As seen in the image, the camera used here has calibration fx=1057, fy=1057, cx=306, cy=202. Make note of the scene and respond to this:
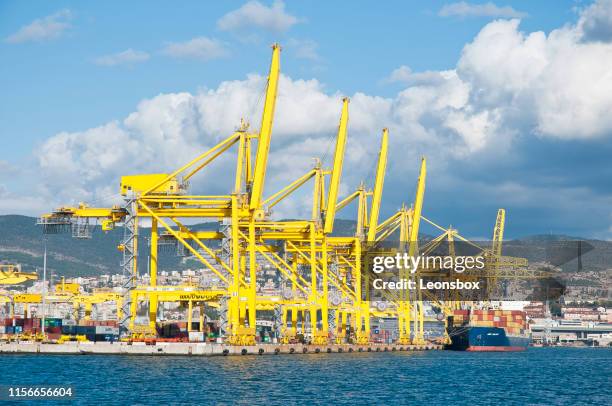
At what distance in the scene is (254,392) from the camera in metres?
54.3

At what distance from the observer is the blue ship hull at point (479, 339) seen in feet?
452

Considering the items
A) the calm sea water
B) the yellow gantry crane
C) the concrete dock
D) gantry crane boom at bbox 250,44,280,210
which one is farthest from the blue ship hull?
gantry crane boom at bbox 250,44,280,210

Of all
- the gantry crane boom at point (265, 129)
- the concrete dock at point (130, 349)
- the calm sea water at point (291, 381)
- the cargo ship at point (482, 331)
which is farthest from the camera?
Answer: the cargo ship at point (482, 331)

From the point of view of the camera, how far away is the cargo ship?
453 feet

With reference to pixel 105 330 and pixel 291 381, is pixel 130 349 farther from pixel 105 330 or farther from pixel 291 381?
pixel 105 330

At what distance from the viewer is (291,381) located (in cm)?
6144

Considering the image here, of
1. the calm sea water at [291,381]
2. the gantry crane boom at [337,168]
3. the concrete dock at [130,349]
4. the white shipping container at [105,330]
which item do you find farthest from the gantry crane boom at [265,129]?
the white shipping container at [105,330]

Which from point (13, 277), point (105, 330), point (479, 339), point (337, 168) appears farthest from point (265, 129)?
point (479, 339)

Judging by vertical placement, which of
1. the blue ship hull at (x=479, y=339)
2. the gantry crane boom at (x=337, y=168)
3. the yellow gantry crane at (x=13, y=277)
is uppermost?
the gantry crane boom at (x=337, y=168)

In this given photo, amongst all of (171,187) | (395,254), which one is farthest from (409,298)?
(171,187)

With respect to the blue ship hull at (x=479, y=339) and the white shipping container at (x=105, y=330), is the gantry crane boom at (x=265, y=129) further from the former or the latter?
the blue ship hull at (x=479, y=339)

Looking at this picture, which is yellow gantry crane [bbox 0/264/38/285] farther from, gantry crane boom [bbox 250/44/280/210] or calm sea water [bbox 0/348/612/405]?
gantry crane boom [bbox 250/44/280/210]

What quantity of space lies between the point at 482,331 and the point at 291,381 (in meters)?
81.2

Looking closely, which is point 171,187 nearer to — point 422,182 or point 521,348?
point 422,182
